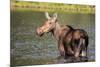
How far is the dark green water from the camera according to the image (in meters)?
1.58

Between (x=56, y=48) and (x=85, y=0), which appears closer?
(x=56, y=48)

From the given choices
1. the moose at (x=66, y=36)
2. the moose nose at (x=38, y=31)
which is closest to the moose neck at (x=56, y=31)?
the moose at (x=66, y=36)

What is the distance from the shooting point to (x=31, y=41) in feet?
5.35

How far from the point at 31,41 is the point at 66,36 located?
0.35 metres

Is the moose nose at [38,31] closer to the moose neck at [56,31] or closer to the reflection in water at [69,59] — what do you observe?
the moose neck at [56,31]

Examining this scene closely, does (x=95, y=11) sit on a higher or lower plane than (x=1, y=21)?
higher

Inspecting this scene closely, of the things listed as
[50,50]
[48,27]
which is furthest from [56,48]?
[48,27]

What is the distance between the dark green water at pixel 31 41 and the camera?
62.2 inches

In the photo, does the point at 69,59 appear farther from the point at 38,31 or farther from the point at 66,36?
the point at 38,31

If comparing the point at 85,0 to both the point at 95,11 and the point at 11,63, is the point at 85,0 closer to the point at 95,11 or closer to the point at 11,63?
the point at 95,11

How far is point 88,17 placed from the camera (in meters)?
1.84

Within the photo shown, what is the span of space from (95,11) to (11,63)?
3.27ft

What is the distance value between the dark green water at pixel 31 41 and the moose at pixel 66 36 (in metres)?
0.04
